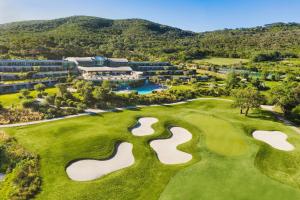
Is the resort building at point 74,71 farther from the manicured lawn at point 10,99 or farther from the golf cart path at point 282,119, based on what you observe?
the golf cart path at point 282,119

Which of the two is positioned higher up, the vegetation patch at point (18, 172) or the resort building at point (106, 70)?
the resort building at point (106, 70)

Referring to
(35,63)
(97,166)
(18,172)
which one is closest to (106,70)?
(35,63)

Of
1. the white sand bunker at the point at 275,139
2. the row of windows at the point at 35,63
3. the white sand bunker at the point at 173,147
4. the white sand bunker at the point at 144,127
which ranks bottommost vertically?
the white sand bunker at the point at 173,147

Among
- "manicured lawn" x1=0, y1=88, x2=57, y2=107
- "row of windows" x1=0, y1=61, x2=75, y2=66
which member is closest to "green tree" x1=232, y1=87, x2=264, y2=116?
"manicured lawn" x1=0, y1=88, x2=57, y2=107

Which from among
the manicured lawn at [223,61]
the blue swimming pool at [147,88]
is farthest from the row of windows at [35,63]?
the manicured lawn at [223,61]

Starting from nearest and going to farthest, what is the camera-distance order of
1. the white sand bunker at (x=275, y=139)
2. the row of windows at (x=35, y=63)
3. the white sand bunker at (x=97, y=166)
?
the white sand bunker at (x=97, y=166)
the white sand bunker at (x=275, y=139)
the row of windows at (x=35, y=63)

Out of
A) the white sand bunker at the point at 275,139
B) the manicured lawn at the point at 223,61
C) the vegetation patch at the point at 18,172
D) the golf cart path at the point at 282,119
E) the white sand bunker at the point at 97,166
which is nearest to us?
the vegetation patch at the point at 18,172

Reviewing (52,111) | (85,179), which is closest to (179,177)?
(85,179)

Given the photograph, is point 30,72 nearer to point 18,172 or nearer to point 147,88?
point 147,88
